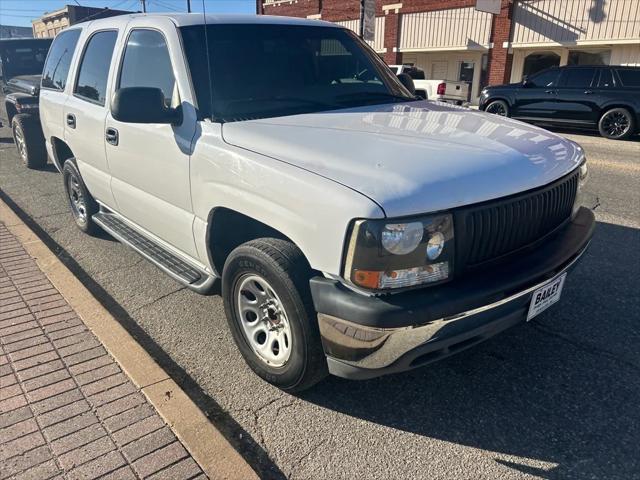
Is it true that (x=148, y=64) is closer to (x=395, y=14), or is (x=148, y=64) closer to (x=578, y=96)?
(x=578, y=96)

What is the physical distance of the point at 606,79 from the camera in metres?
12.6

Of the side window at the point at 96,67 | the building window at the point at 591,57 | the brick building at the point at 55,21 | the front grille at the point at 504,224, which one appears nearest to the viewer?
the front grille at the point at 504,224

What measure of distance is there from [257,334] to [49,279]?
90.2 inches

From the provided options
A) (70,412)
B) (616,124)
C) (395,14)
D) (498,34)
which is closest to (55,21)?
(395,14)

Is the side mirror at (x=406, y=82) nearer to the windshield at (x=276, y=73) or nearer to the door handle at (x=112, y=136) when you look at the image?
the windshield at (x=276, y=73)

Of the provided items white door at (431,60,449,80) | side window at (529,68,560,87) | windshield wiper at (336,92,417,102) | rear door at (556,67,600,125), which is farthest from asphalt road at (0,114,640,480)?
white door at (431,60,449,80)

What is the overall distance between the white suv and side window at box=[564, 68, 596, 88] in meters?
11.0

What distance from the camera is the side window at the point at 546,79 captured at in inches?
528

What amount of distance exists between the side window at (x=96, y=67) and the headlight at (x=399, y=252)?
9.82 feet

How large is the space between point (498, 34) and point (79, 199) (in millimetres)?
21835

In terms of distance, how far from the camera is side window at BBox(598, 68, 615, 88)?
1252cm

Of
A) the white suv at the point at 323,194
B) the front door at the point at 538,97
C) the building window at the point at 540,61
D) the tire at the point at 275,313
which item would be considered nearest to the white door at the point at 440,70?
the building window at the point at 540,61

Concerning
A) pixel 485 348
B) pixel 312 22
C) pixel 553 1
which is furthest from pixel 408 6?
pixel 485 348

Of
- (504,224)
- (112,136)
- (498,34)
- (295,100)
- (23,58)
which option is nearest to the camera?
(504,224)
